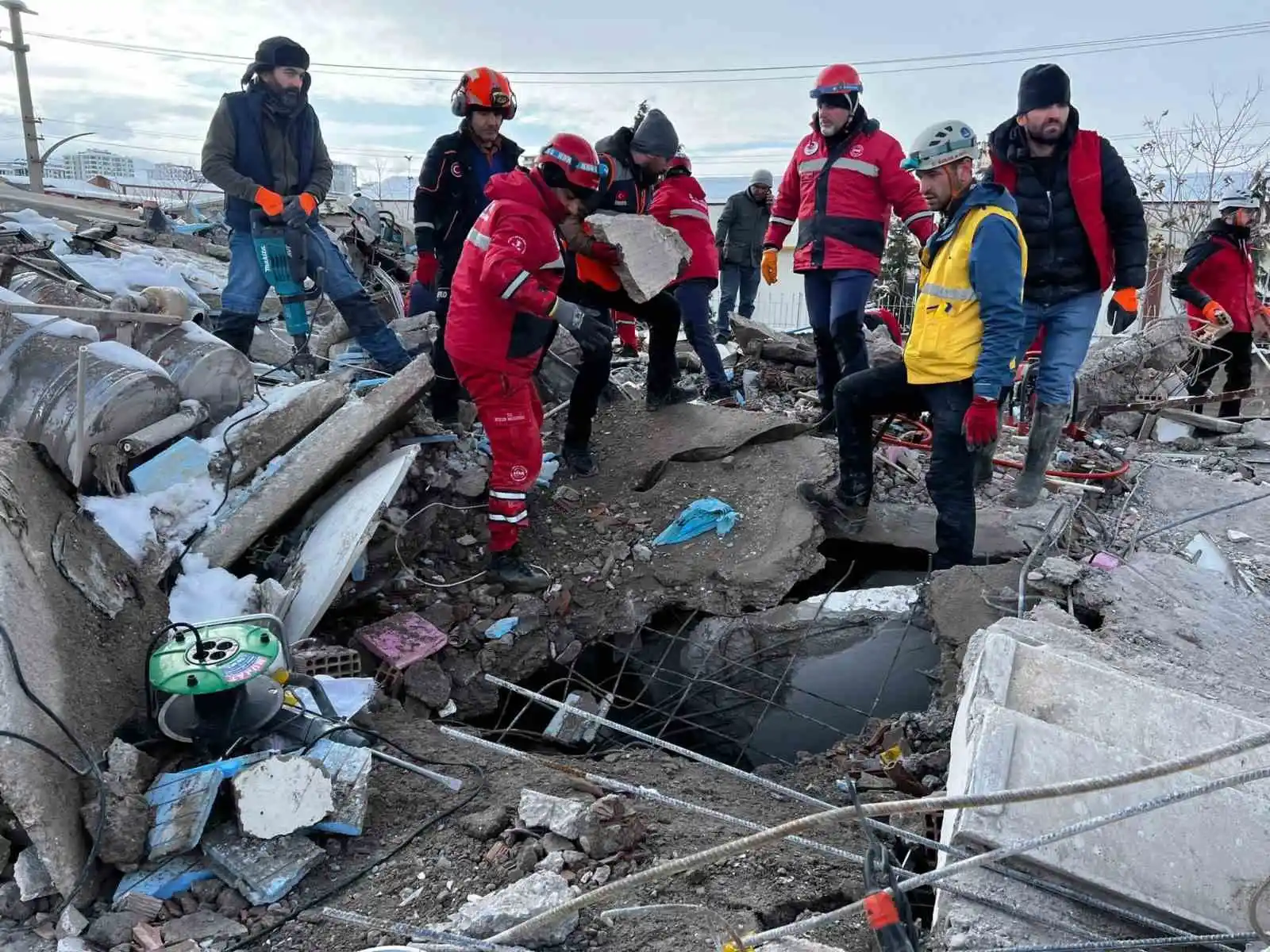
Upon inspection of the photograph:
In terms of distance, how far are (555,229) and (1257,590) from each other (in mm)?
3218

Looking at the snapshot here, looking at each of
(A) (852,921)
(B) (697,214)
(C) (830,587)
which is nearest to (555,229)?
(B) (697,214)

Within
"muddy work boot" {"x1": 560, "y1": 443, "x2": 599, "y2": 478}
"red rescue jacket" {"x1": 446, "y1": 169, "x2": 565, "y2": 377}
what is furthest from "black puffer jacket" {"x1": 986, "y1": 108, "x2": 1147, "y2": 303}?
"muddy work boot" {"x1": 560, "y1": 443, "x2": 599, "y2": 478}

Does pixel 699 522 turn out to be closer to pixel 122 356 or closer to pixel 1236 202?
pixel 122 356

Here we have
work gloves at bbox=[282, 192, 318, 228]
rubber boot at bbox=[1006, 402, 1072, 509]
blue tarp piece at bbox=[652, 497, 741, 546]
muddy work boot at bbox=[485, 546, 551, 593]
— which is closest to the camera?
muddy work boot at bbox=[485, 546, 551, 593]

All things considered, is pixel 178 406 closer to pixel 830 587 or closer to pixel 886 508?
pixel 830 587

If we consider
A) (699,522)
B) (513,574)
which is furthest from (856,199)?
(513,574)

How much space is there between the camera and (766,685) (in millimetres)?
3455

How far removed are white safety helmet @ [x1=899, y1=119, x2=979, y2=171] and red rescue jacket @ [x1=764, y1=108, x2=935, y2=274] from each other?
45.3 inches

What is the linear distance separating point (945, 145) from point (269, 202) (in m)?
3.32

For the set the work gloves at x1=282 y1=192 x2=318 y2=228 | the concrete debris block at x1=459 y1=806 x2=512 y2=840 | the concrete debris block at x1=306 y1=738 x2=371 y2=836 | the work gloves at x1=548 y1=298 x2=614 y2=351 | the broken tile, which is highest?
the work gloves at x1=282 y1=192 x2=318 y2=228

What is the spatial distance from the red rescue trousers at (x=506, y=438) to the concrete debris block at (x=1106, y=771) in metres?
2.06

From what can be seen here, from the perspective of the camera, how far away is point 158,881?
2115 millimetres

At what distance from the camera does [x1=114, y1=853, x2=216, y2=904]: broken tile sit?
2.05m

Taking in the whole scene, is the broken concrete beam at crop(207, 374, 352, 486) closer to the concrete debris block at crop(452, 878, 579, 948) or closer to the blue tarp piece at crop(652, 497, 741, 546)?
the blue tarp piece at crop(652, 497, 741, 546)
